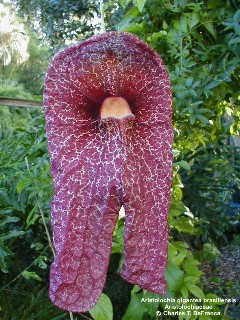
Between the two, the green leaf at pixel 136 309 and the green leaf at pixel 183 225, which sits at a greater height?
the green leaf at pixel 183 225

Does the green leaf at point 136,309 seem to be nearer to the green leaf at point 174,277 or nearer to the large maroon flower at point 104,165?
the green leaf at point 174,277

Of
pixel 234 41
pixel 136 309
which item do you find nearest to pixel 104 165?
pixel 234 41

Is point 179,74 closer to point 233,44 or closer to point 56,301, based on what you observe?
point 233,44

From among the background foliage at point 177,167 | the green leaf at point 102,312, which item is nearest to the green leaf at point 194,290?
the background foliage at point 177,167

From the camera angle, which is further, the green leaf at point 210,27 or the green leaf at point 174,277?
the green leaf at point 174,277

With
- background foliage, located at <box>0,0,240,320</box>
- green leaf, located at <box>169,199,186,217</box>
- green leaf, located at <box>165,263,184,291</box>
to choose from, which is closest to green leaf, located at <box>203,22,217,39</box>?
background foliage, located at <box>0,0,240,320</box>

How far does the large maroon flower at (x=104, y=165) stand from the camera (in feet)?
1.80

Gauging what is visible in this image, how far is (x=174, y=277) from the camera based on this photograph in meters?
1.05

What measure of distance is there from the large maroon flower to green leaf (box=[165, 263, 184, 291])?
1.54 feet

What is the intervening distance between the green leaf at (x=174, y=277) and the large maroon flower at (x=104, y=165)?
470 millimetres

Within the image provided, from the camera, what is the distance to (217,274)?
1.63 m

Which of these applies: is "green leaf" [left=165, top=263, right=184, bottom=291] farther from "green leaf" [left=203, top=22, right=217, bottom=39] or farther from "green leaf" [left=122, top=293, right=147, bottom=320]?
"green leaf" [left=203, top=22, right=217, bottom=39]

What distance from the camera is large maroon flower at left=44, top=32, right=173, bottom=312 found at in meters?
0.55

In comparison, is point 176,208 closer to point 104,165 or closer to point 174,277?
point 174,277
